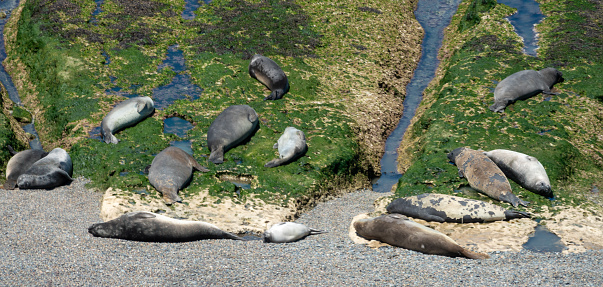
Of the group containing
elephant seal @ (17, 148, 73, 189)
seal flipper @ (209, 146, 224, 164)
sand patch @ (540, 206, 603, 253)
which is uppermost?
sand patch @ (540, 206, 603, 253)

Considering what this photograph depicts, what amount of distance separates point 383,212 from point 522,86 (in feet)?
23.2

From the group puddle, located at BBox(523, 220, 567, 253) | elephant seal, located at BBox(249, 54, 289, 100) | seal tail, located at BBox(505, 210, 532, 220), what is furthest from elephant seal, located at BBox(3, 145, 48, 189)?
puddle, located at BBox(523, 220, 567, 253)

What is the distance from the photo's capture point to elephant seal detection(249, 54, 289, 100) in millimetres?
15336

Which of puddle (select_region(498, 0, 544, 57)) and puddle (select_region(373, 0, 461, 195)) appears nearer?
puddle (select_region(373, 0, 461, 195))

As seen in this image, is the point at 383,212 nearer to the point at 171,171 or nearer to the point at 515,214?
the point at 515,214

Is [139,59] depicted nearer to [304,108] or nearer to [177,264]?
[304,108]

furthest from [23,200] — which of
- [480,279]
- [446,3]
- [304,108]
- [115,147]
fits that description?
[446,3]

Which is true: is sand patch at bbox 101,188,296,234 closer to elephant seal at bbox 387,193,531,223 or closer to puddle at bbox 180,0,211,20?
elephant seal at bbox 387,193,531,223

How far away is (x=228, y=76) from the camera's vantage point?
15.9 metres

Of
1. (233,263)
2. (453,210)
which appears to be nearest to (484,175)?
(453,210)

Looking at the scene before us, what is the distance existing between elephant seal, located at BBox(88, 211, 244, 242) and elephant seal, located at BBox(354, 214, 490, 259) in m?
3.07

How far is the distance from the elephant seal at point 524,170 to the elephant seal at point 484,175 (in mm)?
329

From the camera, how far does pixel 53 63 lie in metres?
16.0

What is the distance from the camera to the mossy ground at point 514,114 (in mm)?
12070
